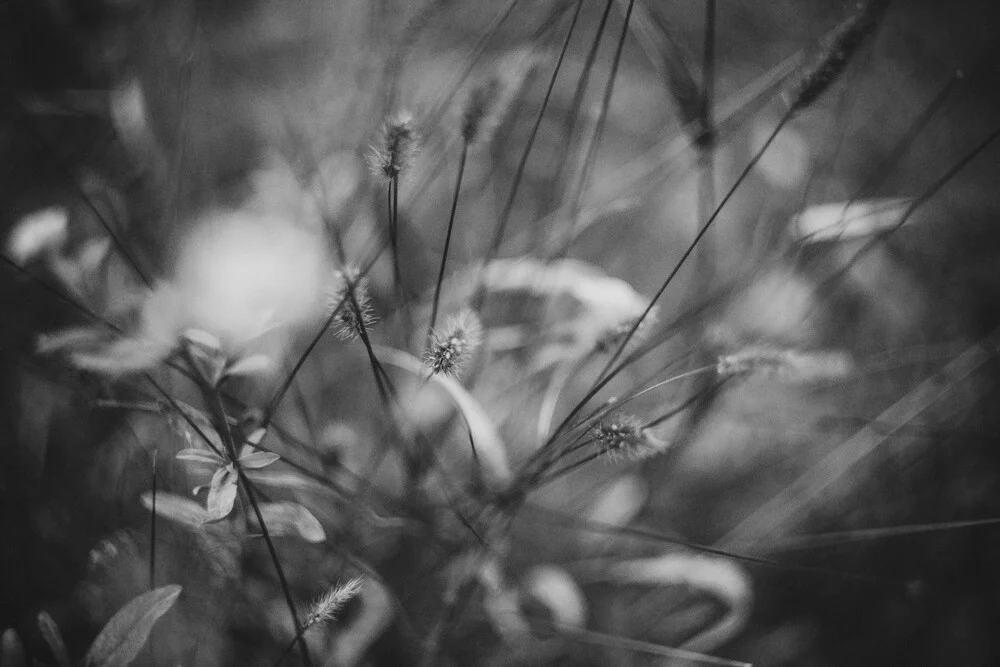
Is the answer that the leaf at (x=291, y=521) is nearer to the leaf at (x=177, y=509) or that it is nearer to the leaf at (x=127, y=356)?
the leaf at (x=177, y=509)

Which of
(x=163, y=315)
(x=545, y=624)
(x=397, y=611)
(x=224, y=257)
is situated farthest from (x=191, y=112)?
(x=545, y=624)

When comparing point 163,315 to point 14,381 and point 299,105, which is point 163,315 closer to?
point 14,381

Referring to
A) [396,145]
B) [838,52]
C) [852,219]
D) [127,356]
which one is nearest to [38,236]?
[127,356]

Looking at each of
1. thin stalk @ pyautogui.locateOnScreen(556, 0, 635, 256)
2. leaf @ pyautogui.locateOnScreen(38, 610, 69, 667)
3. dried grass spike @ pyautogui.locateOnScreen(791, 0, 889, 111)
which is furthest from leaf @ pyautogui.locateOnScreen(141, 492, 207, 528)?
dried grass spike @ pyautogui.locateOnScreen(791, 0, 889, 111)

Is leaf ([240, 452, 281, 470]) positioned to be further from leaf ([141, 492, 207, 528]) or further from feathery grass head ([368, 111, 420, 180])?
feathery grass head ([368, 111, 420, 180])

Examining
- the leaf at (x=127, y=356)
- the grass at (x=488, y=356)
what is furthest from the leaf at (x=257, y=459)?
the leaf at (x=127, y=356)

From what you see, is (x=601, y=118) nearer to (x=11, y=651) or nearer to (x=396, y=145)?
(x=396, y=145)
